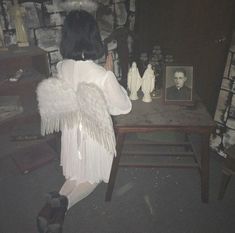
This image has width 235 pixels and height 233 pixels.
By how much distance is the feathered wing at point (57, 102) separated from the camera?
2143 mm

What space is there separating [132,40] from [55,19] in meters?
1.13

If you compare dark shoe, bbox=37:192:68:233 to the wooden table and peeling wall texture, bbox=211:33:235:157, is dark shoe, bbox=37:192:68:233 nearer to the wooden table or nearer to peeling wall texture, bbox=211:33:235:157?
the wooden table

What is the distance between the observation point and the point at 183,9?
285 cm

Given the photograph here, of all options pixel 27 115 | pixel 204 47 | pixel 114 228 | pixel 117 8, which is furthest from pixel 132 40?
pixel 114 228

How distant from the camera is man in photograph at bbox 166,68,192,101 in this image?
7.58ft

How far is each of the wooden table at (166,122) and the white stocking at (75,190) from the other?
0.25 metres

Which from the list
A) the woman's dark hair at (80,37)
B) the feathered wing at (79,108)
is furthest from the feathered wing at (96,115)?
the woman's dark hair at (80,37)

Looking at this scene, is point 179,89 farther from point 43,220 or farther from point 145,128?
point 43,220

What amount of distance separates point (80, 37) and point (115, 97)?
1.64 feet

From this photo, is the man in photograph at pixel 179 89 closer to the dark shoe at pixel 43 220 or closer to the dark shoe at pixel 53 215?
the dark shoe at pixel 53 215

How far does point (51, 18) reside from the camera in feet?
9.22

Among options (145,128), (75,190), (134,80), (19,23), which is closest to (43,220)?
(75,190)

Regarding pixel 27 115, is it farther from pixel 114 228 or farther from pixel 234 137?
pixel 234 137

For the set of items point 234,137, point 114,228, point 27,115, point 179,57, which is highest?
point 179,57
